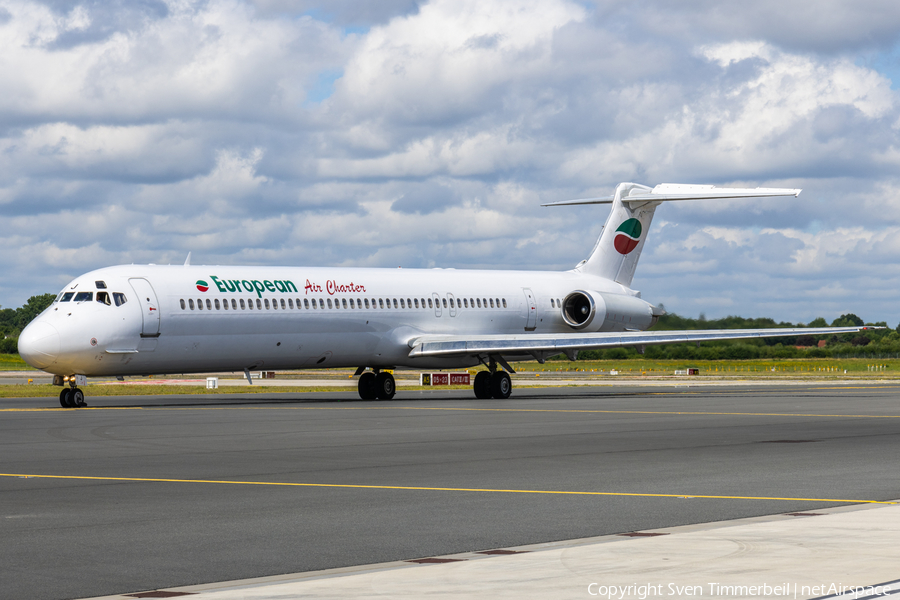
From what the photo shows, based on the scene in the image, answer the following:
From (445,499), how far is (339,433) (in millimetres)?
10197

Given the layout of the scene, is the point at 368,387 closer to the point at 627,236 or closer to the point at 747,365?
the point at 627,236

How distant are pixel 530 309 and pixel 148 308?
16736 millimetres

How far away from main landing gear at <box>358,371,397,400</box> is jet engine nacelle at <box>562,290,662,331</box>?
28.5ft

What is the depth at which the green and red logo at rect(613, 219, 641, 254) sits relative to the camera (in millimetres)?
46875

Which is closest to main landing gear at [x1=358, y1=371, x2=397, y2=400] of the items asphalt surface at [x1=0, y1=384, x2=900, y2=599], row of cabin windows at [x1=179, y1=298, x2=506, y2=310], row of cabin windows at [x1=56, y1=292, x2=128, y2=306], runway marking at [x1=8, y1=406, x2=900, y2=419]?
row of cabin windows at [x1=179, y1=298, x2=506, y2=310]

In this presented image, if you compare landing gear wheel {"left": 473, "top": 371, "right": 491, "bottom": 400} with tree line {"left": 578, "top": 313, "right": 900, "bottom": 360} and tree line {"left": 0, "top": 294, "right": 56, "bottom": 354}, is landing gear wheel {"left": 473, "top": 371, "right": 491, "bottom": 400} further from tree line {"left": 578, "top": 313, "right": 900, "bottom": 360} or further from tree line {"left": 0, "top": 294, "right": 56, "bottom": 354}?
tree line {"left": 0, "top": 294, "right": 56, "bottom": 354}

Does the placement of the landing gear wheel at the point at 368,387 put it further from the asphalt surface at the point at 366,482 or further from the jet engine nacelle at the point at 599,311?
the asphalt surface at the point at 366,482

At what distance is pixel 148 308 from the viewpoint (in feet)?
101

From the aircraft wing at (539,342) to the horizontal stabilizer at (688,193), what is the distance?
5.59 metres

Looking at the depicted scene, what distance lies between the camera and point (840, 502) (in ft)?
40.3

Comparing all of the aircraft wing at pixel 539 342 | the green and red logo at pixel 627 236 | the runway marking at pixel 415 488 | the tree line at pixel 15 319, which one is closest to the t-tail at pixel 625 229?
the green and red logo at pixel 627 236

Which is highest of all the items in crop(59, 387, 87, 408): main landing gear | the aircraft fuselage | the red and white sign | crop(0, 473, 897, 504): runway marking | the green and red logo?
the green and red logo

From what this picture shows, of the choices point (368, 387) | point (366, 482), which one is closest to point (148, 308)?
point (368, 387)

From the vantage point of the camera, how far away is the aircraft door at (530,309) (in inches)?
1690
